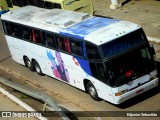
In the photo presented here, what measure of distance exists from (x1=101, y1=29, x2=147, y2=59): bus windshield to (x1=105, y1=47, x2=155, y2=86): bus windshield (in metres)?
0.21

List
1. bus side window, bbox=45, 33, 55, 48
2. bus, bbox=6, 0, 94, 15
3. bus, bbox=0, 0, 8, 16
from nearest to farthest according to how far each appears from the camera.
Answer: bus side window, bbox=45, 33, 55, 48 → bus, bbox=6, 0, 94, 15 → bus, bbox=0, 0, 8, 16

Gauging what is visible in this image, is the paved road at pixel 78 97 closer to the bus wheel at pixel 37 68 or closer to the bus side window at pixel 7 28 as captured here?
the bus wheel at pixel 37 68

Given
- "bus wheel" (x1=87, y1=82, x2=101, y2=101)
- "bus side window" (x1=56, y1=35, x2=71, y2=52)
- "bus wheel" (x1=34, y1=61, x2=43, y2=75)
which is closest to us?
"bus wheel" (x1=87, y1=82, x2=101, y2=101)

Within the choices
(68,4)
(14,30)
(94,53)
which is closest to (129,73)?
(94,53)

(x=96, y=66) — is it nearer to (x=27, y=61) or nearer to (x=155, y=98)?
(x=155, y=98)

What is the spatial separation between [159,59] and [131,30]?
14.9ft

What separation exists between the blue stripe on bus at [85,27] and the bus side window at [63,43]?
0.82 ft

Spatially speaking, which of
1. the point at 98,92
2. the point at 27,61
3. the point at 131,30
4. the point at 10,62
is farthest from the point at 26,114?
the point at 10,62

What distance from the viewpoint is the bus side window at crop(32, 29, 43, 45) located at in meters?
16.4

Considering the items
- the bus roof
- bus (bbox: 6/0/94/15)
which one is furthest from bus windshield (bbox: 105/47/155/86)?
bus (bbox: 6/0/94/15)

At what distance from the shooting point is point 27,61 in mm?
18812

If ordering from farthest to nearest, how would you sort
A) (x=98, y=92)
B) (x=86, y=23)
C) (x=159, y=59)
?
(x=159, y=59) → (x=86, y=23) → (x=98, y=92)

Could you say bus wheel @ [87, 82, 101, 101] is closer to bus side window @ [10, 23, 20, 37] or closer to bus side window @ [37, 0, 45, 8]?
bus side window @ [10, 23, 20, 37]

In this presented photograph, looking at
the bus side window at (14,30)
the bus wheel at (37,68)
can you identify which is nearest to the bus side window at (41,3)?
the bus side window at (14,30)
